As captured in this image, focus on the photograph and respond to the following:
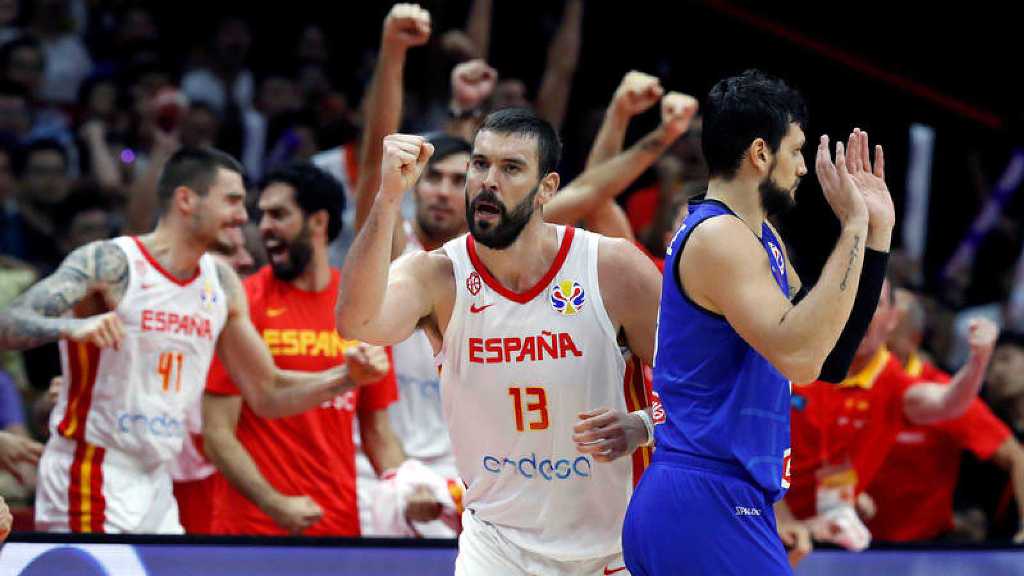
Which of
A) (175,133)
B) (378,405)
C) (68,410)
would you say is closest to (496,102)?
(175,133)

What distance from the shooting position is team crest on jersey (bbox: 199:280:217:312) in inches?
234

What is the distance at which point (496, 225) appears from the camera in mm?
4426

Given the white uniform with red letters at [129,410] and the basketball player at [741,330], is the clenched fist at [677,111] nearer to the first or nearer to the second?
the basketball player at [741,330]

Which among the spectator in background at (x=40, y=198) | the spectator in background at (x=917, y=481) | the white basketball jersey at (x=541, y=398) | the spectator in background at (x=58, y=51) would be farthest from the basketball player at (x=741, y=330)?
the spectator in background at (x=58, y=51)

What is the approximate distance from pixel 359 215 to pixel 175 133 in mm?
2258

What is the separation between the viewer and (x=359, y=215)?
6.33 meters

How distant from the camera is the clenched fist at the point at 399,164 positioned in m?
4.08

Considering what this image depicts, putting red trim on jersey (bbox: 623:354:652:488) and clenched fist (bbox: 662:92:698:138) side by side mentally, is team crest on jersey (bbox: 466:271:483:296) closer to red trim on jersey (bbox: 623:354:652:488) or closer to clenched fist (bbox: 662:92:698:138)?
red trim on jersey (bbox: 623:354:652:488)

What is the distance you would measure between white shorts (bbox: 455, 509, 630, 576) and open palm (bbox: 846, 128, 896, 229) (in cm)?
144

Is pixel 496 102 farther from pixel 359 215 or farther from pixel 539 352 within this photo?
pixel 539 352

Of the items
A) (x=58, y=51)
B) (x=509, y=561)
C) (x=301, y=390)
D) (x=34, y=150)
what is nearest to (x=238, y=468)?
(x=301, y=390)

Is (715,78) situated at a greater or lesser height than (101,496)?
greater

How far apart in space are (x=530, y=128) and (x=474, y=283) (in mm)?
539

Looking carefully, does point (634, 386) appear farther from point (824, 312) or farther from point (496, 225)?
point (824, 312)
